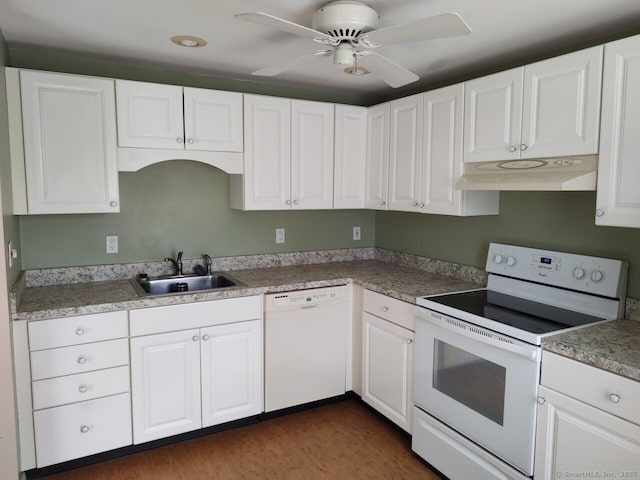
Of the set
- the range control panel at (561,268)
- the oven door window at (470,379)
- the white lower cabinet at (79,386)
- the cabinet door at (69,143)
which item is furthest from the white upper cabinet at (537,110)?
the white lower cabinet at (79,386)

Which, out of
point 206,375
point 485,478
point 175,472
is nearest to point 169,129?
point 206,375

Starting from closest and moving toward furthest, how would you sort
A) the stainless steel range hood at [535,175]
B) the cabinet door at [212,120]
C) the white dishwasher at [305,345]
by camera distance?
the stainless steel range hood at [535,175] < the cabinet door at [212,120] < the white dishwasher at [305,345]

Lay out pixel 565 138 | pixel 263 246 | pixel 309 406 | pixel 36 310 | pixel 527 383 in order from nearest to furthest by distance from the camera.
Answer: pixel 527 383 < pixel 565 138 < pixel 36 310 < pixel 309 406 < pixel 263 246

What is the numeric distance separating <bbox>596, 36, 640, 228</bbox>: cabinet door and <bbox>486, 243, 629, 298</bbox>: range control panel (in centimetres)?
37

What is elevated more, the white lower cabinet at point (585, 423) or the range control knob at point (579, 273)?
the range control knob at point (579, 273)

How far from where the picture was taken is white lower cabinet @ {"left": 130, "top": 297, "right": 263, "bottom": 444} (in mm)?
2490

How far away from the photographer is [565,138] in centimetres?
205

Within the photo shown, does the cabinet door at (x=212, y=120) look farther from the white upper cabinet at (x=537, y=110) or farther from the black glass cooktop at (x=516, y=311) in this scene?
the black glass cooktop at (x=516, y=311)

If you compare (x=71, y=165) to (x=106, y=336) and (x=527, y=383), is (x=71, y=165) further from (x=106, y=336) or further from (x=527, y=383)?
(x=527, y=383)

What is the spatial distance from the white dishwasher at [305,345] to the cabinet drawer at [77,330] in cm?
85

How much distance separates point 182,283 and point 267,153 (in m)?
1.03

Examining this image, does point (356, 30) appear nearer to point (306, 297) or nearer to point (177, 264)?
point (306, 297)

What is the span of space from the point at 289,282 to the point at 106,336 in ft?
3.58

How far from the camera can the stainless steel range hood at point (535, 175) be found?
6.51ft
